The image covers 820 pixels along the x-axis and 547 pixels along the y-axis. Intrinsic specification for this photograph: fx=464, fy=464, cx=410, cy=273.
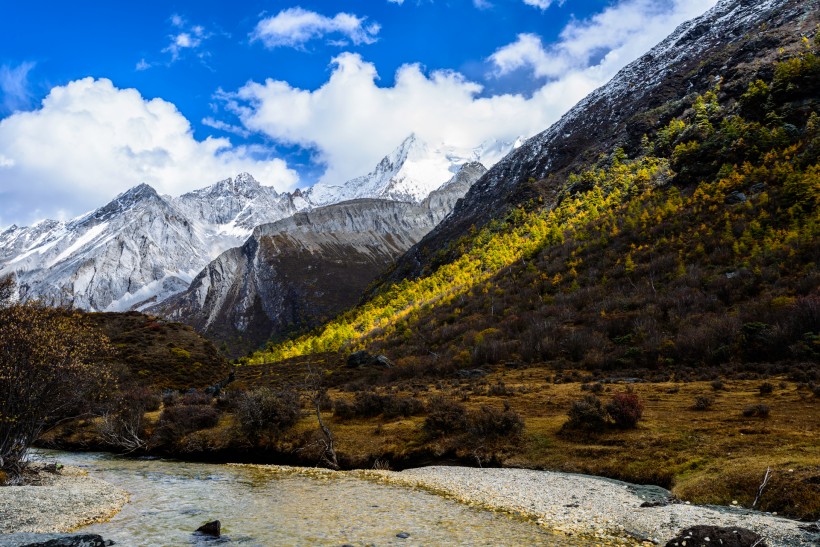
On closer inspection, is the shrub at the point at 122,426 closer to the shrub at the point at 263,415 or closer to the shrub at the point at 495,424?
the shrub at the point at 263,415

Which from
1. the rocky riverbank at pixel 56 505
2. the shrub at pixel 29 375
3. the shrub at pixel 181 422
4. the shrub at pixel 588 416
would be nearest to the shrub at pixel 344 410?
the shrub at pixel 181 422

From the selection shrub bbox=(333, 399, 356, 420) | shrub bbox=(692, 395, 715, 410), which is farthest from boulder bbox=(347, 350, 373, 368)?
shrub bbox=(692, 395, 715, 410)

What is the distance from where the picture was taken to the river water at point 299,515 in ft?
50.8

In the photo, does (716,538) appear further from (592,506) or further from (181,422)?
(181,422)

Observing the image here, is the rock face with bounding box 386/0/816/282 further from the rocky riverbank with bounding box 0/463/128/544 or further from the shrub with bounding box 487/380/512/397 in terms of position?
the rocky riverbank with bounding box 0/463/128/544

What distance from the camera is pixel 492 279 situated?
11275 centimetres

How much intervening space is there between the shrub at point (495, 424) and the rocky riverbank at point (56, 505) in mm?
19243

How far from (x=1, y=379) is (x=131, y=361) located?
51.6 meters

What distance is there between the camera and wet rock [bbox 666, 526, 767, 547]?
12367mm

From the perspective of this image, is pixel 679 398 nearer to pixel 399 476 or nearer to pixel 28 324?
pixel 399 476

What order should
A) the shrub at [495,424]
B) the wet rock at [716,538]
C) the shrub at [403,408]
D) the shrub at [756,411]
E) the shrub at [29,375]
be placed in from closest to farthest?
1. the wet rock at [716,538]
2. the shrub at [29,375]
3. the shrub at [756,411]
4. the shrub at [495,424]
5. the shrub at [403,408]

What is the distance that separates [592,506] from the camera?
1750 cm

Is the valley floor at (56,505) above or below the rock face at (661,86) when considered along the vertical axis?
below

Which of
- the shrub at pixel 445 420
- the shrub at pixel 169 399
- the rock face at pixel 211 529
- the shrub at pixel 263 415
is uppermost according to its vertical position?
the shrub at pixel 169 399
